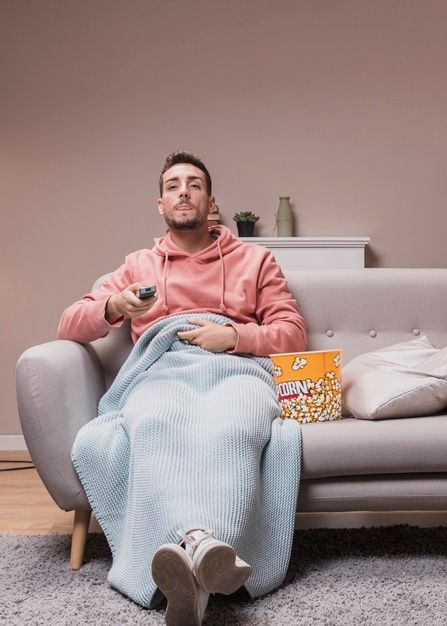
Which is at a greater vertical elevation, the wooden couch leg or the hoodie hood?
the hoodie hood

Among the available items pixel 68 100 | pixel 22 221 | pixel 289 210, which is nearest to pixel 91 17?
pixel 68 100

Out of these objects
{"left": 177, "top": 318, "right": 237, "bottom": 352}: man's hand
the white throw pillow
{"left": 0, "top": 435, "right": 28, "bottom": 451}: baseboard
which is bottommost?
{"left": 0, "top": 435, "right": 28, "bottom": 451}: baseboard

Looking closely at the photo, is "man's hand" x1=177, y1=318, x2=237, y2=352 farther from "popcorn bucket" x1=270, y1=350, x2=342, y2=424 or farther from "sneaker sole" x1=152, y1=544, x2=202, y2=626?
"sneaker sole" x1=152, y1=544, x2=202, y2=626

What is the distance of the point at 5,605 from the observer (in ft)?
4.85


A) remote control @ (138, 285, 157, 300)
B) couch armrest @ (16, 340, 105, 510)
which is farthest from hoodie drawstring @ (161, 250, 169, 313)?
couch armrest @ (16, 340, 105, 510)

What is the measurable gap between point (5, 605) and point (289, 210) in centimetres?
240

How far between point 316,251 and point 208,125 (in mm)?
871

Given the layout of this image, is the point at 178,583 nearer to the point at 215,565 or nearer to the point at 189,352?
the point at 215,565

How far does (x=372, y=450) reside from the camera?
1.61m

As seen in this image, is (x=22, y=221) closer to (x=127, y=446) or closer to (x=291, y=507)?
(x=127, y=446)

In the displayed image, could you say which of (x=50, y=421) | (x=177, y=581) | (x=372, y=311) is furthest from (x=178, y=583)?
(x=372, y=311)

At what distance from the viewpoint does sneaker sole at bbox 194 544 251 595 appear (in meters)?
1.17

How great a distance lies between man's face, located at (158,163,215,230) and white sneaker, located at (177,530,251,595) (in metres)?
1.11

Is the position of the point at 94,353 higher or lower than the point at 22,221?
lower
